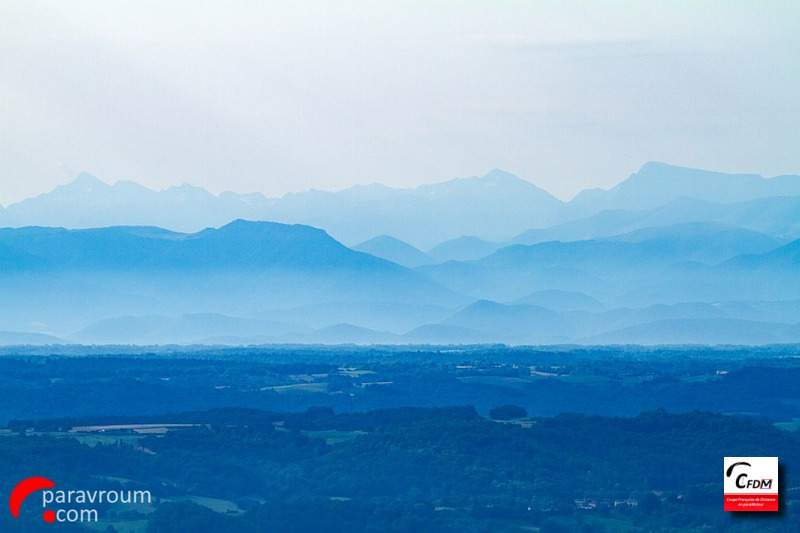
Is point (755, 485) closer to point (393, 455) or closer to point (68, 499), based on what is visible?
point (68, 499)

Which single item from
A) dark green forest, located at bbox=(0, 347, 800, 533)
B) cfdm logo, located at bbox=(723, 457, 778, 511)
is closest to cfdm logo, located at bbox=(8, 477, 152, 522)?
dark green forest, located at bbox=(0, 347, 800, 533)

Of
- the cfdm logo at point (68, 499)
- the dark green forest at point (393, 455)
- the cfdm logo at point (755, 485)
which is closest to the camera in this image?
the cfdm logo at point (755, 485)

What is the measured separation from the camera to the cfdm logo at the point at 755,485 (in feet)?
258

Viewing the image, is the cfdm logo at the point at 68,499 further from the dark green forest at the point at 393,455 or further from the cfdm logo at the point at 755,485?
the cfdm logo at the point at 755,485

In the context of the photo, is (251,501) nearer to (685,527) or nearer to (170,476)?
(170,476)

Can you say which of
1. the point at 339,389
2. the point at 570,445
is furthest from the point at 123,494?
the point at 339,389

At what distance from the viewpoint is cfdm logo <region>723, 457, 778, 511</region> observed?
78.8 meters

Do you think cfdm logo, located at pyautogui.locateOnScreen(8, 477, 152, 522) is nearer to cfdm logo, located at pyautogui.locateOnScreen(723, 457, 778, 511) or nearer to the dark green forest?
the dark green forest

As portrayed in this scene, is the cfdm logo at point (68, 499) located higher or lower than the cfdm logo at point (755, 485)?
lower

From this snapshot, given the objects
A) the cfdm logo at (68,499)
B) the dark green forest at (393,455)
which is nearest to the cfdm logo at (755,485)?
the dark green forest at (393,455)

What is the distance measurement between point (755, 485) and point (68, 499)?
105 feet

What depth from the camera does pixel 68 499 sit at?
3642 inches

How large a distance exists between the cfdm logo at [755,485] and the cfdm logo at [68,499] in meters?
27.6

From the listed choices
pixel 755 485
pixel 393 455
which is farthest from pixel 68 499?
pixel 755 485
